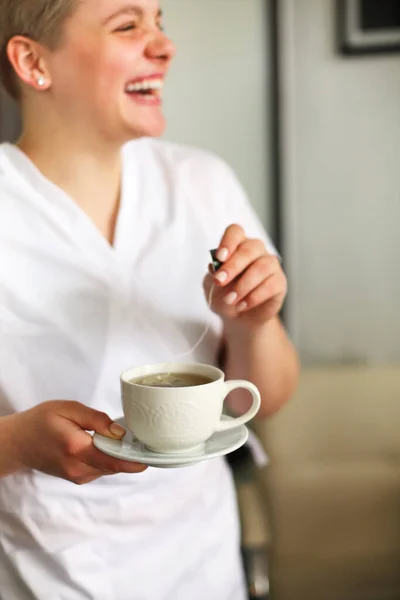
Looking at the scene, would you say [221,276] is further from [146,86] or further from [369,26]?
[369,26]

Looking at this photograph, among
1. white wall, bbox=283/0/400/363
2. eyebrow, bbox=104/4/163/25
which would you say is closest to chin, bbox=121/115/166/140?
eyebrow, bbox=104/4/163/25

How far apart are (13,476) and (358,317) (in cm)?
49

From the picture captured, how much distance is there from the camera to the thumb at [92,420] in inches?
18.7

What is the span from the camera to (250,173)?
80cm

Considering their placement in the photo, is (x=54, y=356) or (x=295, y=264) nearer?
(x=54, y=356)

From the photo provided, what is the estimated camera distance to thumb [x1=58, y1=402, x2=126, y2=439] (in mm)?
475

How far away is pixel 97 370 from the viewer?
608mm

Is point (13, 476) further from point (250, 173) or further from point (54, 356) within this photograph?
point (250, 173)

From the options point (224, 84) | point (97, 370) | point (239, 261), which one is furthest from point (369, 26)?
point (97, 370)

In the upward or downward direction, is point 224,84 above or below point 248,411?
above

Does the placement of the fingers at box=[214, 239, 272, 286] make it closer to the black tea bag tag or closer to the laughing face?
the black tea bag tag

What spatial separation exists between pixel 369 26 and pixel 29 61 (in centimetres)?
43

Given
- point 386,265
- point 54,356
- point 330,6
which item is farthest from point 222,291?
point 330,6

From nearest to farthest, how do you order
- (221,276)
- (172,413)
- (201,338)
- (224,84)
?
(172,413), (221,276), (201,338), (224,84)
